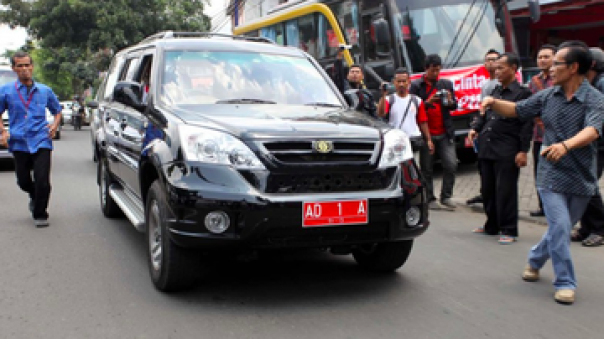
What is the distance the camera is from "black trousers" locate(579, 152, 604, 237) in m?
5.85

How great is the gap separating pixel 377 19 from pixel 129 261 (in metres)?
6.83

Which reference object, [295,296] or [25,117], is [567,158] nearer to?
[295,296]

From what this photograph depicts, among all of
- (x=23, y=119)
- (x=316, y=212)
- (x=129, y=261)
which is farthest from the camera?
(x=23, y=119)

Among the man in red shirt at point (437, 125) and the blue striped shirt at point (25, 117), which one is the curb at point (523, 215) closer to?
the man in red shirt at point (437, 125)

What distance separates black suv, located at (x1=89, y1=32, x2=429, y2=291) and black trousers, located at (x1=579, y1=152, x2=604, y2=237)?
2.45m

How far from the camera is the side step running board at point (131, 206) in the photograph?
4.70 metres

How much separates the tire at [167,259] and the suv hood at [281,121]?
0.60 meters

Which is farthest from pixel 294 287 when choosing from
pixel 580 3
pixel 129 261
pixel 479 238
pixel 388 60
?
pixel 580 3

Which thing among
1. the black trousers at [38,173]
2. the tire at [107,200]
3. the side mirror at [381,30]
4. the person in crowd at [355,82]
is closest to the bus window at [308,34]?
the person in crowd at [355,82]

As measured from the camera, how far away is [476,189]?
9125mm

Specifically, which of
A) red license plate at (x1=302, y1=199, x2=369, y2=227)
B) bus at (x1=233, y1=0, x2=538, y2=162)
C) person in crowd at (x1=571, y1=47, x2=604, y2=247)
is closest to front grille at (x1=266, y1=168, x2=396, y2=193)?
red license plate at (x1=302, y1=199, x2=369, y2=227)

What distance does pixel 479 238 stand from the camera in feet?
20.3

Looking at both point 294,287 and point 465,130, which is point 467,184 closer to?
point 465,130

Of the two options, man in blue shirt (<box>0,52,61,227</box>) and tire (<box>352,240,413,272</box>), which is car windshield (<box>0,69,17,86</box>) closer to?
man in blue shirt (<box>0,52,61,227</box>)
